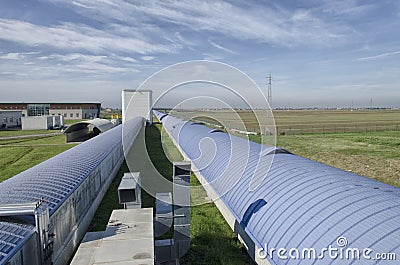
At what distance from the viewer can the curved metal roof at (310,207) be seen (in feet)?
18.3

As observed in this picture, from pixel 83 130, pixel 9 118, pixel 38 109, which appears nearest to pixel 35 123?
pixel 9 118

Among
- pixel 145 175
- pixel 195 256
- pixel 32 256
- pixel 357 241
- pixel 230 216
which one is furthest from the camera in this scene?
→ pixel 145 175

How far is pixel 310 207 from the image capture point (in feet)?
22.8

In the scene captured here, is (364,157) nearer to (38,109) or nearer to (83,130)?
(83,130)

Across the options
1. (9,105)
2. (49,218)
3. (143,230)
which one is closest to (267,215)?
(143,230)

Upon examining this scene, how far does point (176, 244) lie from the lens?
7719 millimetres

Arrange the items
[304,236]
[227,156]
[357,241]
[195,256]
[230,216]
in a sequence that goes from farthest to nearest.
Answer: [227,156]
[230,216]
[195,256]
[304,236]
[357,241]

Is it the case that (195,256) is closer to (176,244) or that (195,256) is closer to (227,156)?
(176,244)

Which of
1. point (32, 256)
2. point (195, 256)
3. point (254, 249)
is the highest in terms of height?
point (32, 256)

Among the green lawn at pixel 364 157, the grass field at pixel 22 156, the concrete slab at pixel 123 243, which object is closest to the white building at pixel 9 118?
the grass field at pixel 22 156

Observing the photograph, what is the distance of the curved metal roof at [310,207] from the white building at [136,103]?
141 feet

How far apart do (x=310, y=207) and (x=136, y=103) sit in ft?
162

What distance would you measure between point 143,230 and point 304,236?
3349mm

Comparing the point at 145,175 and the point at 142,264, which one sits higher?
the point at 142,264
